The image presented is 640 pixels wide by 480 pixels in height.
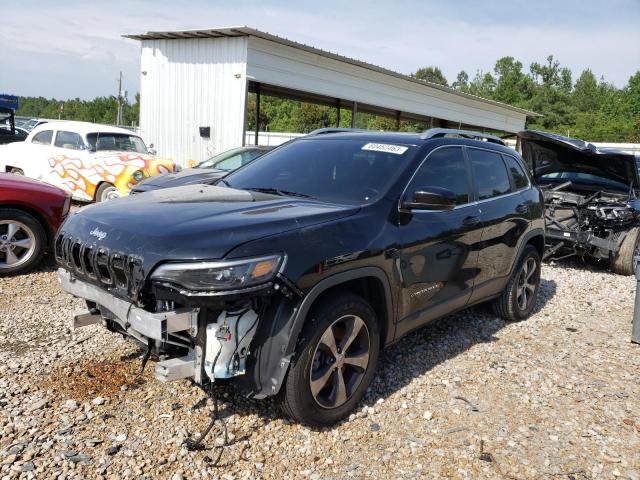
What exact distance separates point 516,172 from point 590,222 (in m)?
3.47

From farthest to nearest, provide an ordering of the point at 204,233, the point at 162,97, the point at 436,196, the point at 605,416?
the point at 162,97 < the point at 605,416 < the point at 436,196 < the point at 204,233

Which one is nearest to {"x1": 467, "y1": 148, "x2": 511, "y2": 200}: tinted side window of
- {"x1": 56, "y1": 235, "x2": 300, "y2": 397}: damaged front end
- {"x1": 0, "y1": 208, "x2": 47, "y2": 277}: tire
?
{"x1": 56, "y1": 235, "x2": 300, "y2": 397}: damaged front end

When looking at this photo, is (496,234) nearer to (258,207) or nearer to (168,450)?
(258,207)

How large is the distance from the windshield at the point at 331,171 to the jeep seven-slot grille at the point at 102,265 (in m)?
1.29

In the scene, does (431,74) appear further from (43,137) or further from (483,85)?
(43,137)

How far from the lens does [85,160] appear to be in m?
10.4

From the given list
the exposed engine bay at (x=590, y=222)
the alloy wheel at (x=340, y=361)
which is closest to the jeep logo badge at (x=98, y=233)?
the alloy wheel at (x=340, y=361)

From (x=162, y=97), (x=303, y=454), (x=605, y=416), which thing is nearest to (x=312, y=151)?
(x=303, y=454)

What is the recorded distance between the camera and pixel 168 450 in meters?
2.98

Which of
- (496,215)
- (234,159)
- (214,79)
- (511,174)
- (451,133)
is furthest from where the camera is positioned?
(214,79)

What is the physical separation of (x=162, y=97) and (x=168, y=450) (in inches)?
515

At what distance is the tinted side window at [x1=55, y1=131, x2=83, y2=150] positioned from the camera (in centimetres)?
1060

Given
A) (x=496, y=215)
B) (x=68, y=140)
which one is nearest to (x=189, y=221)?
(x=496, y=215)

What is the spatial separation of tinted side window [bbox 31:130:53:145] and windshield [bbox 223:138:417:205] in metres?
8.12
